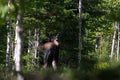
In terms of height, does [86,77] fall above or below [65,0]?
below

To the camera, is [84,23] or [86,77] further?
[84,23]

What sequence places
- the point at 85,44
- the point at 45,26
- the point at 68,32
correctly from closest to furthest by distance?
the point at 45,26, the point at 68,32, the point at 85,44

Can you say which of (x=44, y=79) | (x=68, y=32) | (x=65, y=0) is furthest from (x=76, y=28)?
(x=44, y=79)

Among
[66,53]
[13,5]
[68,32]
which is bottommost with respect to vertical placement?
[66,53]

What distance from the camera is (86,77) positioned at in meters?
6.01

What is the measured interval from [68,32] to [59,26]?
2.09 m

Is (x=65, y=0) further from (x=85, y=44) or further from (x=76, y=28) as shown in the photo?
(x=85, y=44)

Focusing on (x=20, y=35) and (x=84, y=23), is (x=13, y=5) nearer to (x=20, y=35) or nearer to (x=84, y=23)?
(x=20, y=35)

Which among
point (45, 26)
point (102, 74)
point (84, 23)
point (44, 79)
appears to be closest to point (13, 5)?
point (44, 79)

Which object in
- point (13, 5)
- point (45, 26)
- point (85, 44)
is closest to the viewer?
point (13, 5)

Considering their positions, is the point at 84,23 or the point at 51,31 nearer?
the point at 51,31

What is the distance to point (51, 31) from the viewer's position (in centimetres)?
2152

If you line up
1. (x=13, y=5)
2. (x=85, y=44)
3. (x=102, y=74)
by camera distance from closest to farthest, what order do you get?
(x=102, y=74), (x=13, y=5), (x=85, y=44)

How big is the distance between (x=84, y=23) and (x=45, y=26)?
3.87 meters
